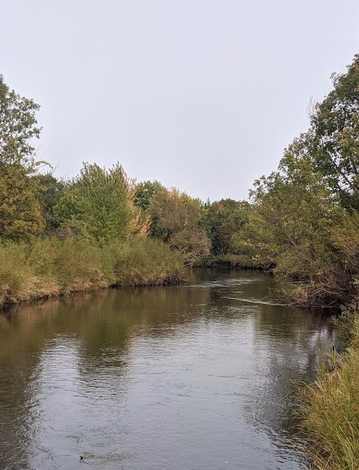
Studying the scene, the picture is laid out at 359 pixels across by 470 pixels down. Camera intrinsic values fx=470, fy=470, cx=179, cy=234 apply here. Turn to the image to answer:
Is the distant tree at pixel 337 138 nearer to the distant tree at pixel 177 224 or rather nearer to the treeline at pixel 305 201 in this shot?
the treeline at pixel 305 201

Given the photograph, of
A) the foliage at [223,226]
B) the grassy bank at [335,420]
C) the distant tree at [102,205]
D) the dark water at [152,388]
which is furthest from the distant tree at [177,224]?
the grassy bank at [335,420]

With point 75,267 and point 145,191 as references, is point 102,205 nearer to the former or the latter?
point 75,267

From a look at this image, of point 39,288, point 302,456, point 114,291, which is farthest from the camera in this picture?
point 114,291

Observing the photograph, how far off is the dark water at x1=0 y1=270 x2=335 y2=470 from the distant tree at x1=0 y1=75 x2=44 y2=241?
10.6m

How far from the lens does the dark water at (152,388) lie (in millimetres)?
8180

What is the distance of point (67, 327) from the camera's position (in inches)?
757

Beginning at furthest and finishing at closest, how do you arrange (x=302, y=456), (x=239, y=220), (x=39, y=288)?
(x=239, y=220) → (x=39, y=288) → (x=302, y=456)

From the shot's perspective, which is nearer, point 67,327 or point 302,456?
point 302,456

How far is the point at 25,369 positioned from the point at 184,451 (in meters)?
6.41

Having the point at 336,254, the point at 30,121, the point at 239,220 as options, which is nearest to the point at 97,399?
the point at 336,254

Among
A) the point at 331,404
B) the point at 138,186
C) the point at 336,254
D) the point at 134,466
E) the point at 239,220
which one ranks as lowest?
the point at 134,466

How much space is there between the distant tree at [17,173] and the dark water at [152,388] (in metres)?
10.6

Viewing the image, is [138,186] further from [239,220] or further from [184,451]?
[184,451]

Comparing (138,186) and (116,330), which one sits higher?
(138,186)
